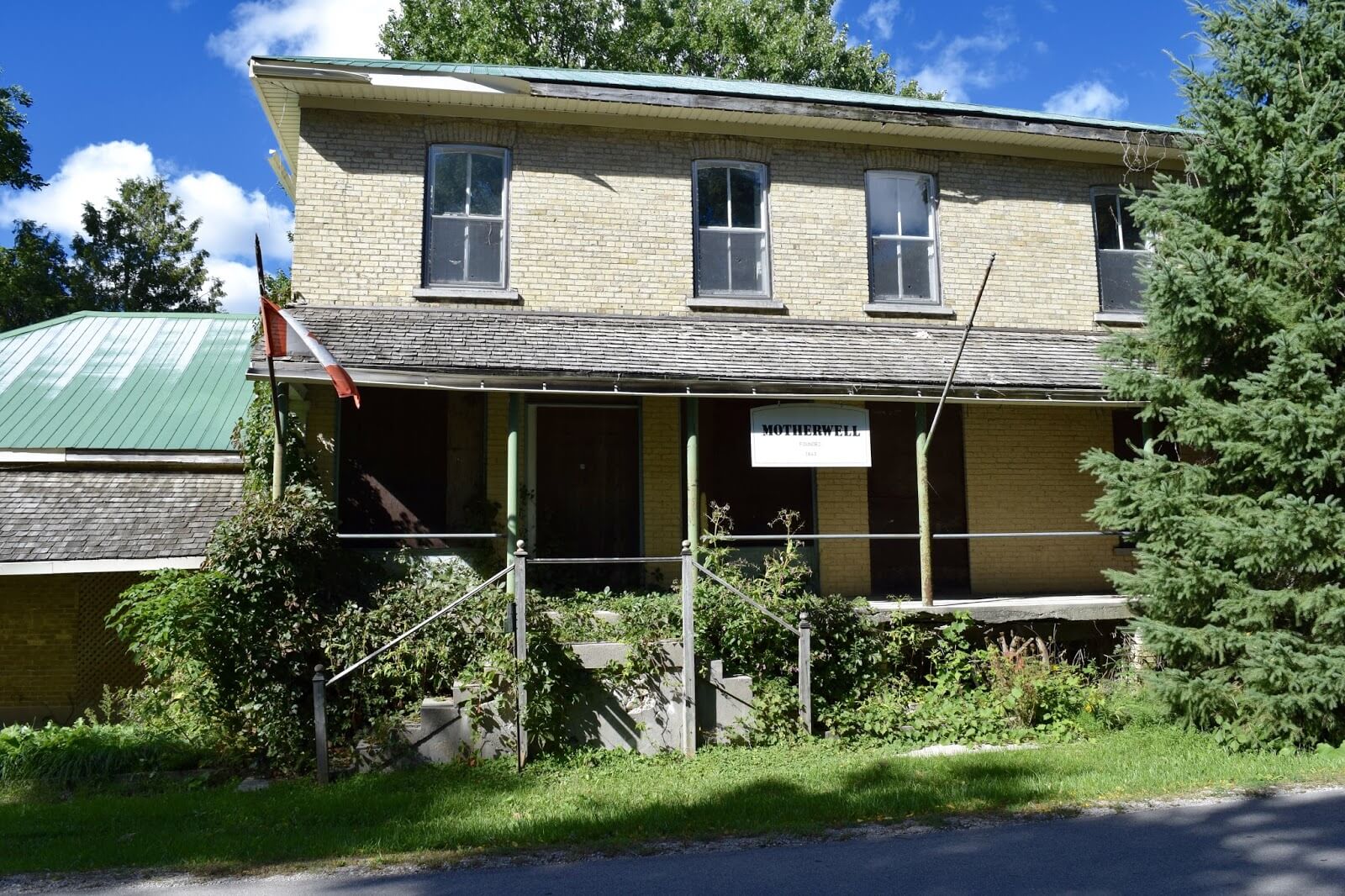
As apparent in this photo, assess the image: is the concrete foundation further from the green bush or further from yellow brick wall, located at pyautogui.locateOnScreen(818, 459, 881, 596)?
yellow brick wall, located at pyautogui.locateOnScreen(818, 459, 881, 596)

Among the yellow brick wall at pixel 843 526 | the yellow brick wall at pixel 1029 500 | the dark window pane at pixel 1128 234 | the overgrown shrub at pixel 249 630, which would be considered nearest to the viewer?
the overgrown shrub at pixel 249 630

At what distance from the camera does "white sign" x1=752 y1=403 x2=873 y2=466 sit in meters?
10.3

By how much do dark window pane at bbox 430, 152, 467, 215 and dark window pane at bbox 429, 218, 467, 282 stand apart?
151mm

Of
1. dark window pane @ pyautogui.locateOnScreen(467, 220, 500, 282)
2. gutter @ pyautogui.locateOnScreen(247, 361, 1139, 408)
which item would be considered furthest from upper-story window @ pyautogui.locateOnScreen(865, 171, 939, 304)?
dark window pane @ pyautogui.locateOnScreen(467, 220, 500, 282)

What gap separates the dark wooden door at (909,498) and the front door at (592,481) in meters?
3.00

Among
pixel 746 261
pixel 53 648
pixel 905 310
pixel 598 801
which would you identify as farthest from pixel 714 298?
pixel 53 648

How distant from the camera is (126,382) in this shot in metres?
13.1

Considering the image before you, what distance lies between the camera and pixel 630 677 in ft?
27.9

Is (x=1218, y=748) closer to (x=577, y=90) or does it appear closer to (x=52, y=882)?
(x=52, y=882)

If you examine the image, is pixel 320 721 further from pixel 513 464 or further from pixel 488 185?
pixel 488 185

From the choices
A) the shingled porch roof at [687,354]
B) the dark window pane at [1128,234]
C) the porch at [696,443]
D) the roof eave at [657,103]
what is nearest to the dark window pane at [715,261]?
the shingled porch roof at [687,354]

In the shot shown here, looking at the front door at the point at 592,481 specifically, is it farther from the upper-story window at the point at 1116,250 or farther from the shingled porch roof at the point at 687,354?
the upper-story window at the point at 1116,250

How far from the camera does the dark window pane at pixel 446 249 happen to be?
11.7 m

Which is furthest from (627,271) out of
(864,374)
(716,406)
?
(864,374)
